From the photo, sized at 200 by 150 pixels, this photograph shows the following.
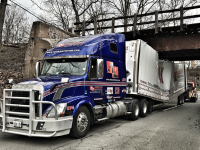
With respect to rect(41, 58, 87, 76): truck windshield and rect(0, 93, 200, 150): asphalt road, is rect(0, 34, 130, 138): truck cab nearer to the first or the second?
rect(41, 58, 87, 76): truck windshield

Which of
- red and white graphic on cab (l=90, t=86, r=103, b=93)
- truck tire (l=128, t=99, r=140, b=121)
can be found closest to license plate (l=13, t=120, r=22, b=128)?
red and white graphic on cab (l=90, t=86, r=103, b=93)

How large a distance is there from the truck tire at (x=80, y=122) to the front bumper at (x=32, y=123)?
12.9 inches

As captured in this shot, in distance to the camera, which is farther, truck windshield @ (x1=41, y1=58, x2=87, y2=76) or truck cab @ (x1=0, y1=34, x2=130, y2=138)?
truck windshield @ (x1=41, y1=58, x2=87, y2=76)

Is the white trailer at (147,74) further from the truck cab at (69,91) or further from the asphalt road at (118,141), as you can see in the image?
the asphalt road at (118,141)

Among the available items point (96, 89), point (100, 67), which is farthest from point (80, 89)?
point (100, 67)

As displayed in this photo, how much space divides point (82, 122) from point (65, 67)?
1.94m

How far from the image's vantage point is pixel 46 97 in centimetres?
595

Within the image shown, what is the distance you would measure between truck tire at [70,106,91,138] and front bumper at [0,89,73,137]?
0.33m

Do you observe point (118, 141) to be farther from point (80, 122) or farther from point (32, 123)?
point (32, 123)

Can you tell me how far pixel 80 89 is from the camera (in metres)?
6.82

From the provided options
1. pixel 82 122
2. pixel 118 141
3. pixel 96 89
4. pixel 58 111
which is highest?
pixel 96 89

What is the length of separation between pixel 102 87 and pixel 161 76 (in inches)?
279

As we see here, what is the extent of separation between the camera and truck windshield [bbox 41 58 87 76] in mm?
7109

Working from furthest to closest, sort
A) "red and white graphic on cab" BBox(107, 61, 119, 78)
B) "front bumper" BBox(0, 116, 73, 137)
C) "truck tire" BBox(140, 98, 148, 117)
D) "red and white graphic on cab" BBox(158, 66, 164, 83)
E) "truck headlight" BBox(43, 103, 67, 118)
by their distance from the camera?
1. "red and white graphic on cab" BBox(158, 66, 164, 83)
2. "truck tire" BBox(140, 98, 148, 117)
3. "red and white graphic on cab" BBox(107, 61, 119, 78)
4. "truck headlight" BBox(43, 103, 67, 118)
5. "front bumper" BBox(0, 116, 73, 137)
